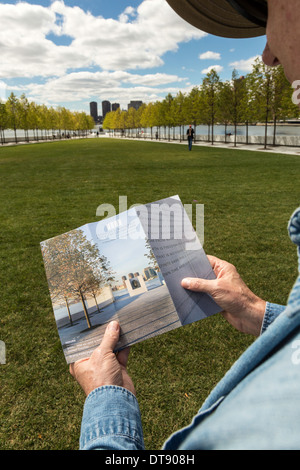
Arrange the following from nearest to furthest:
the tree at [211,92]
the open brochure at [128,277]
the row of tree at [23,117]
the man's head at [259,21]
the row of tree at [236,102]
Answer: the man's head at [259,21] → the open brochure at [128,277] → the row of tree at [236,102] → the tree at [211,92] → the row of tree at [23,117]

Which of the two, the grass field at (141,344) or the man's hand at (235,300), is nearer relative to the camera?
the man's hand at (235,300)

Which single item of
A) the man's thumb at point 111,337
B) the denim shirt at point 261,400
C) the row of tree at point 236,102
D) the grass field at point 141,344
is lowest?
the grass field at point 141,344

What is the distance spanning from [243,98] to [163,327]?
37719 mm

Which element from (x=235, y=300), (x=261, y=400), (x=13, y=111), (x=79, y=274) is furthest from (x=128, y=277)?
(x=13, y=111)

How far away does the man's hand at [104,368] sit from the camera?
1.36m

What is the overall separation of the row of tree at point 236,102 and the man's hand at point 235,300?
48.8 feet

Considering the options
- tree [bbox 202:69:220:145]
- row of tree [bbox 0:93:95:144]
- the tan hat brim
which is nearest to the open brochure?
the tan hat brim

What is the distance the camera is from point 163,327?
5.15 ft

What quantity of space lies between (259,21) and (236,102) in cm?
3890

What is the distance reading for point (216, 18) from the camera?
1338 millimetres

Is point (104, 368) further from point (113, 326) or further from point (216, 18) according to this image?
point (216, 18)

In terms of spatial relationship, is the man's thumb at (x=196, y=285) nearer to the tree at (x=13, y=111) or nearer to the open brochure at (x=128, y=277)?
the open brochure at (x=128, y=277)

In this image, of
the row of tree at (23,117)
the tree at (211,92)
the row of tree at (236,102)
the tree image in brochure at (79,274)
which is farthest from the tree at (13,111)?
the tree image in brochure at (79,274)
